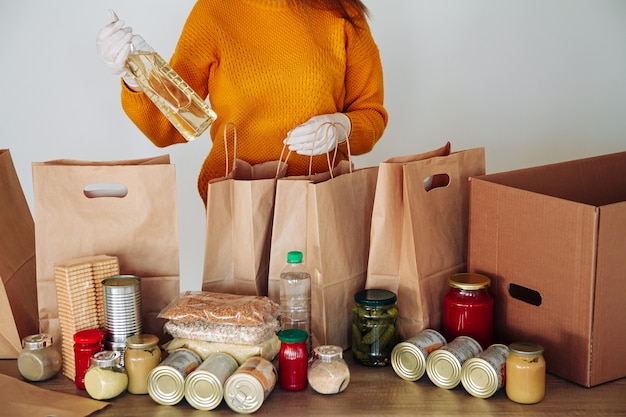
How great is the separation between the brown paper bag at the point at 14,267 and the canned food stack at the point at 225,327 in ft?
0.97

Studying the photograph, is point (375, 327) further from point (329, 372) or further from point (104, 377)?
point (104, 377)

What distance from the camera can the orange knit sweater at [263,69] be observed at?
183 centimetres

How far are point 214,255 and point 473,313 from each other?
1.58 feet

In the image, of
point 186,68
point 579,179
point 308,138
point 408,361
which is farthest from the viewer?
point 186,68

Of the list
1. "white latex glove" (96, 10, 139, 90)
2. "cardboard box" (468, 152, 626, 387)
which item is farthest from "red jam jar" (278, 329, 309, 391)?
"white latex glove" (96, 10, 139, 90)

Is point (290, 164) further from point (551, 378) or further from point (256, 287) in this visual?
point (551, 378)

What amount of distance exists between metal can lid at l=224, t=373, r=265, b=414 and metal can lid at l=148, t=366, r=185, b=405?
77mm

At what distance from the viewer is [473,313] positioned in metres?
1.36

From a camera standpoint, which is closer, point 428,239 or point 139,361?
point 139,361

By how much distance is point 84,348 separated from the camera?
1.26 meters

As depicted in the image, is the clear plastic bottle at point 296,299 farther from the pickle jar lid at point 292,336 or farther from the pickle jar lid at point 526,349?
the pickle jar lid at point 526,349

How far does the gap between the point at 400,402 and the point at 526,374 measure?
0.20m

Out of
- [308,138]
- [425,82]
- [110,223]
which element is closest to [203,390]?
[110,223]

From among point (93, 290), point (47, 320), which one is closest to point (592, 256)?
point (93, 290)
